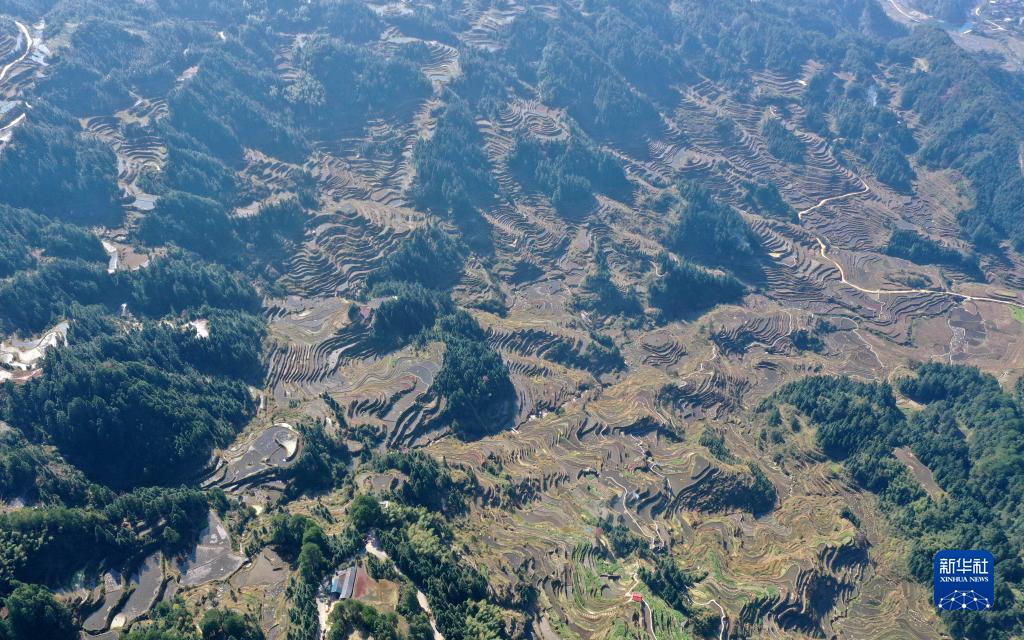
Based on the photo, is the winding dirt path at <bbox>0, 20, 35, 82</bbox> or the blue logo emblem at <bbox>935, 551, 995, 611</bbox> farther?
the winding dirt path at <bbox>0, 20, 35, 82</bbox>

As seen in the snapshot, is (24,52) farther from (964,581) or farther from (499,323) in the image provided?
(964,581)

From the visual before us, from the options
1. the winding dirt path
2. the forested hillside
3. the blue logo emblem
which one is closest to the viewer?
the forested hillside

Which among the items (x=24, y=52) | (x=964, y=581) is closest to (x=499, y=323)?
(x=964, y=581)

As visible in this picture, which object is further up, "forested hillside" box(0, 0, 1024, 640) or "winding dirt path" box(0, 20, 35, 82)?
"winding dirt path" box(0, 20, 35, 82)

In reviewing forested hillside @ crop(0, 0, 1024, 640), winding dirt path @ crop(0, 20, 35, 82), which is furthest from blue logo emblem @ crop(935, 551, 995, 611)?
winding dirt path @ crop(0, 20, 35, 82)

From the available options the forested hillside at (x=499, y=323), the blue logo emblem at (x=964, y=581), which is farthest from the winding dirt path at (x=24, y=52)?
the blue logo emblem at (x=964, y=581)

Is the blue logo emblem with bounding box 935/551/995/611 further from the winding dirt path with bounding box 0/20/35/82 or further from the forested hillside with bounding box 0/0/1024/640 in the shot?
the winding dirt path with bounding box 0/20/35/82

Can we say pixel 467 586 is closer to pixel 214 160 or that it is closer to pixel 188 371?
pixel 188 371

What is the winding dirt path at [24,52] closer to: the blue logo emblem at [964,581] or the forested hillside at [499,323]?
the forested hillside at [499,323]

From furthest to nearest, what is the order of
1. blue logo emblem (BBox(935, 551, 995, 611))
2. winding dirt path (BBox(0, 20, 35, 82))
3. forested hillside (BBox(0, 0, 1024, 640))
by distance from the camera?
1. winding dirt path (BBox(0, 20, 35, 82))
2. blue logo emblem (BBox(935, 551, 995, 611))
3. forested hillside (BBox(0, 0, 1024, 640))
